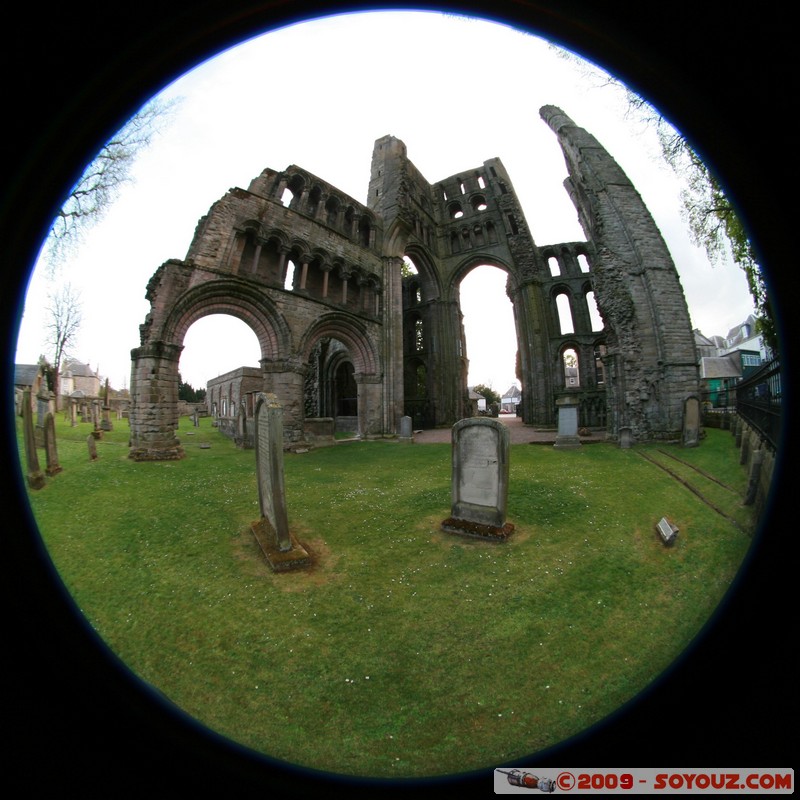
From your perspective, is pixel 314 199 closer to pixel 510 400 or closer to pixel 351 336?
pixel 351 336

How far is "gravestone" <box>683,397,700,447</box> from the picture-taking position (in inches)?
242

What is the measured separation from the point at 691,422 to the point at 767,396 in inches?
249

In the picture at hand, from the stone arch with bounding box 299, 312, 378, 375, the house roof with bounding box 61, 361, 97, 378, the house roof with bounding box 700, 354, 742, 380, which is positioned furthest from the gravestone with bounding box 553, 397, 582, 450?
the house roof with bounding box 61, 361, 97, 378

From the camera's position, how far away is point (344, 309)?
1391 cm

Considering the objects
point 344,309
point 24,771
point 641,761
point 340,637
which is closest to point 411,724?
point 340,637

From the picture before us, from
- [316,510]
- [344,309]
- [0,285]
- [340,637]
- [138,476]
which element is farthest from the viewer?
[344,309]

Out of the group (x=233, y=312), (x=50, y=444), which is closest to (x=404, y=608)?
(x=50, y=444)

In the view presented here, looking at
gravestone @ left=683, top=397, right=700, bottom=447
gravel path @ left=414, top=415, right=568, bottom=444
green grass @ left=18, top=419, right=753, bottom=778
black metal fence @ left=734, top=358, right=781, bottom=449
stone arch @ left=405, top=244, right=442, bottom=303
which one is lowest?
green grass @ left=18, top=419, right=753, bottom=778

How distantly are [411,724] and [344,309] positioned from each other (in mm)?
13841

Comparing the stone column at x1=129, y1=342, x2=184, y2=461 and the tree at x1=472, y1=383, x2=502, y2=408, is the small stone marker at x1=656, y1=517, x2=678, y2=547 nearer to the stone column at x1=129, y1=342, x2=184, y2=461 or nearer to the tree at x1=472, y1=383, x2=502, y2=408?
the stone column at x1=129, y1=342, x2=184, y2=461

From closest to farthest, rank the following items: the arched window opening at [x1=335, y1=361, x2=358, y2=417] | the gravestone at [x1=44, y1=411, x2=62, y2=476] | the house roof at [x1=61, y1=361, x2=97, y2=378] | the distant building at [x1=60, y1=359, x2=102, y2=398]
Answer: the gravestone at [x1=44, y1=411, x2=62, y2=476], the house roof at [x1=61, y1=361, x2=97, y2=378], the distant building at [x1=60, y1=359, x2=102, y2=398], the arched window opening at [x1=335, y1=361, x2=358, y2=417]

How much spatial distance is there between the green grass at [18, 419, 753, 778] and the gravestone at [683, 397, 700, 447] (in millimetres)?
1257

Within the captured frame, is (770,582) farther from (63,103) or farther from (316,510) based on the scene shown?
(316,510)

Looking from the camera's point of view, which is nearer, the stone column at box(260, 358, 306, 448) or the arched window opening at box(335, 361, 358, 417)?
the stone column at box(260, 358, 306, 448)
